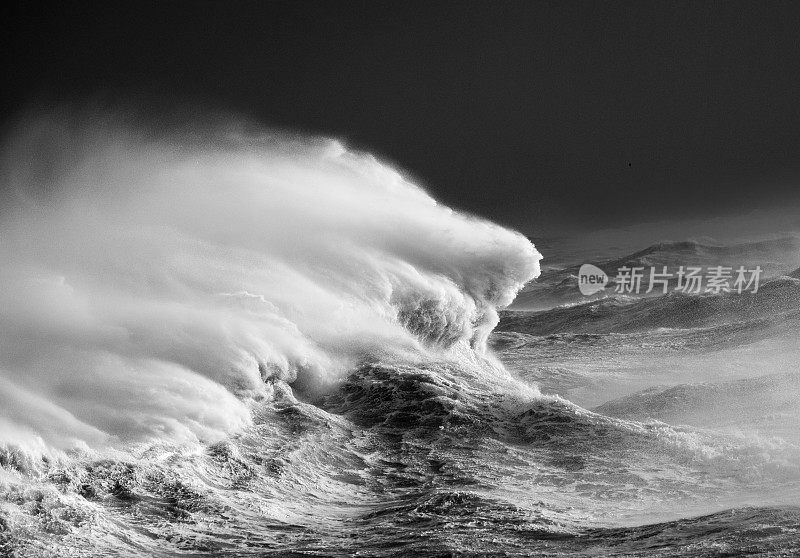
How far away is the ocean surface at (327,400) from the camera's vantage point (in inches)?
485

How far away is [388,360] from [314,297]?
2.38 m

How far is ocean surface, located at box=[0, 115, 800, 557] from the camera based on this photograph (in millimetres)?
12328

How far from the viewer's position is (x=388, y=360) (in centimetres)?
2169

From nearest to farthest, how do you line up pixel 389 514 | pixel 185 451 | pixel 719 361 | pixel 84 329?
pixel 389 514 → pixel 185 451 → pixel 84 329 → pixel 719 361

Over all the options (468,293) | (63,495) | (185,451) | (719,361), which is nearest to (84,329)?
(185,451)

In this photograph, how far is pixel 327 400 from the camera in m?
19.6

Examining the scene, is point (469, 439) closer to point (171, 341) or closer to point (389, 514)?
point (389, 514)

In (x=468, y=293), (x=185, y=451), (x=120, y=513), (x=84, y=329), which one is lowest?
(x=120, y=513)
